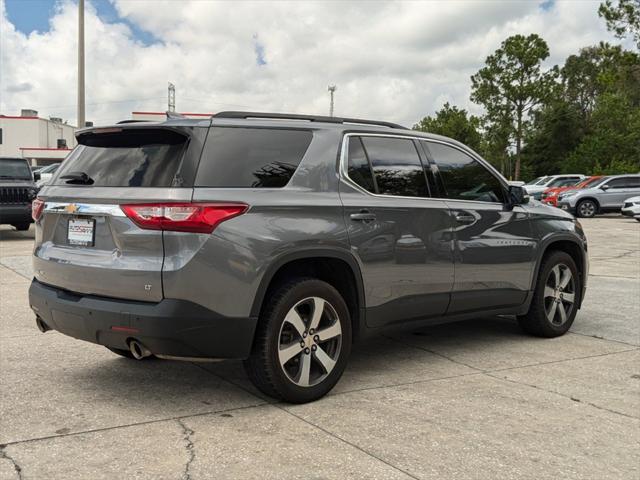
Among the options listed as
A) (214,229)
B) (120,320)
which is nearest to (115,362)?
(120,320)

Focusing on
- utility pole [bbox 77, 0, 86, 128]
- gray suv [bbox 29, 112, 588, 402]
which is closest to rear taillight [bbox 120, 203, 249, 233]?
gray suv [bbox 29, 112, 588, 402]

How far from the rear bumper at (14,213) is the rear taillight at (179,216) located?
12.6 metres

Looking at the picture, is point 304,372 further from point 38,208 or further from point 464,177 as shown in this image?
point 464,177

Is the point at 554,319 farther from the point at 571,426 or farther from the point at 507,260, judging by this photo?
the point at 571,426

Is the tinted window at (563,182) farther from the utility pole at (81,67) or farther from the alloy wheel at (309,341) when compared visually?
the alloy wheel at (309,341)

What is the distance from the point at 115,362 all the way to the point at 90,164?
1631 millimetres

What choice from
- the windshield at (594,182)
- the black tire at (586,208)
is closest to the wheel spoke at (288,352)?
Answer: the black tire at (586,208)

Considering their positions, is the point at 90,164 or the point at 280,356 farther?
the point at 90,164

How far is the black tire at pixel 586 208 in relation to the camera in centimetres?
2652

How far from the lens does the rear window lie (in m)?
4.01

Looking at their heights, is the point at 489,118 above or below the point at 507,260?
above

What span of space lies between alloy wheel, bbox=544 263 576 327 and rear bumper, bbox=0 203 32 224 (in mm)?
12435

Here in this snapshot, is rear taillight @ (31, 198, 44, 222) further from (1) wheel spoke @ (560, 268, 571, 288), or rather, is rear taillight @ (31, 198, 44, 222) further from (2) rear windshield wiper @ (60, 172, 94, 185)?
(1) wheel spoke @ (560, 268, 571, 288)

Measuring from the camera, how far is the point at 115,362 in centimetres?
524
